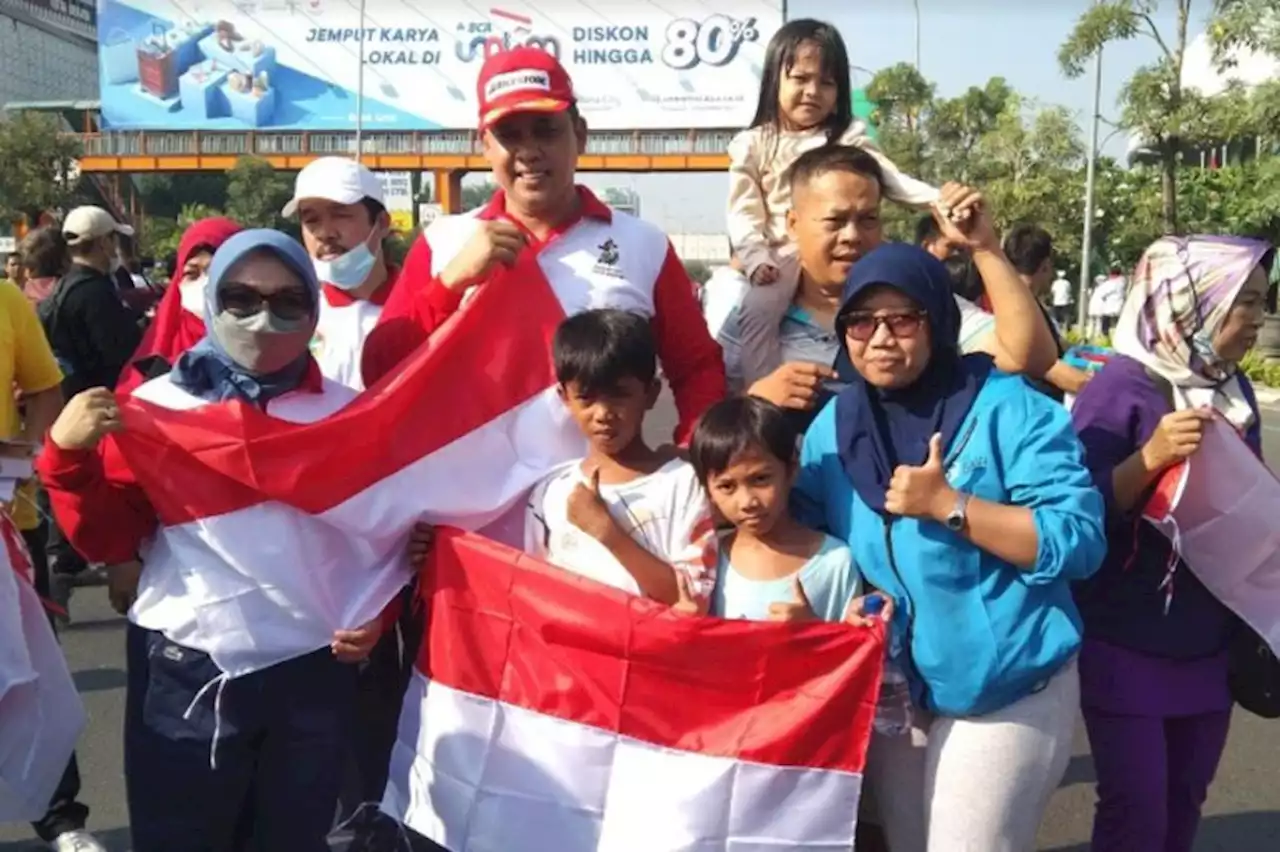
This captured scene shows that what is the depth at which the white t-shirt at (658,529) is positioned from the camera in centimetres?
286

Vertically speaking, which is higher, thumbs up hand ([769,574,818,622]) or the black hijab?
the black hijab

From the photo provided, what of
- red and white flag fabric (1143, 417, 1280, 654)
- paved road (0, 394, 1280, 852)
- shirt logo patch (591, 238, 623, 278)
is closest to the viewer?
red and white flag fabric (1143, 417, 1280, 654)

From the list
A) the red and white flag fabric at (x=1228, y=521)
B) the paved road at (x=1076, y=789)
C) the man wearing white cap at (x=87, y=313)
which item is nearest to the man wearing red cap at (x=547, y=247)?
the paved road at (x=1076, y=789)

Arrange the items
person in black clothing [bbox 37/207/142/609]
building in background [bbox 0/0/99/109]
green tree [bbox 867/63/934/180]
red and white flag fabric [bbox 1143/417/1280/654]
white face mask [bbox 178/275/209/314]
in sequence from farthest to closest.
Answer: building in background [bbox 0/0/99/109]
green tree [bbox 867/63/934/180]
person in black clothing [bbox 37/207/142/609]
white face mask [bbox 178/275/209/314]
red and white flag fabric [bbox 1143/417/1280/654]

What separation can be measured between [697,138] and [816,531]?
1987 inches

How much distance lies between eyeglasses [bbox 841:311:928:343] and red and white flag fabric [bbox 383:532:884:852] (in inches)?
23.5

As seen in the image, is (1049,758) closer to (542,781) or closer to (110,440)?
(542,781)

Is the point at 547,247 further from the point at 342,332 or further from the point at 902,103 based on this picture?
the point at 902,103

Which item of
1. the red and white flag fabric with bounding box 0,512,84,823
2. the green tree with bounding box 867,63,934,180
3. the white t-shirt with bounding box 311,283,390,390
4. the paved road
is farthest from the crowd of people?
the green tree with bounding box 867,63,934,180

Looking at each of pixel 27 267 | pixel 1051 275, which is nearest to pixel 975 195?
pixel 1051 275

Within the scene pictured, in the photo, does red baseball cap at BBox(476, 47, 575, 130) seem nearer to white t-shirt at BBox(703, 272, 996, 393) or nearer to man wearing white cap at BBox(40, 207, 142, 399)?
white t-shirt at BBox(703, 272, 996, 393)

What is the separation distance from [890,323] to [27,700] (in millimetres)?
2152

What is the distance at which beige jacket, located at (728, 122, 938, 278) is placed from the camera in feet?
12.5

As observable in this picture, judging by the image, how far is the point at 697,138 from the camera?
51.9 m
